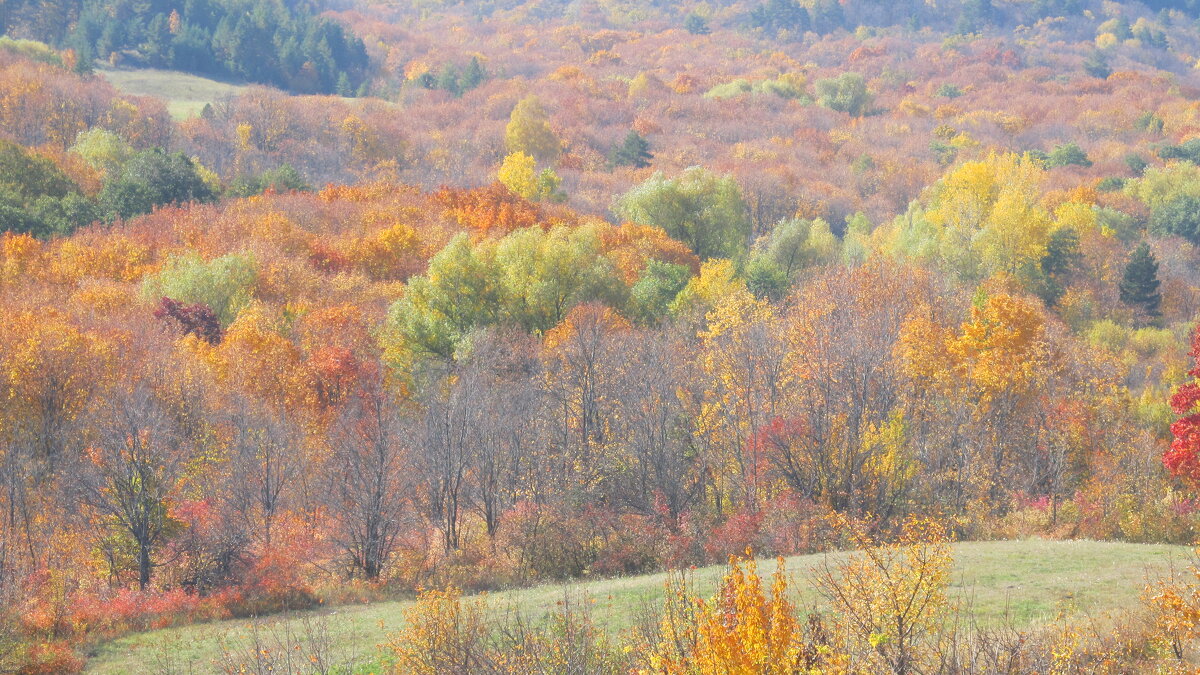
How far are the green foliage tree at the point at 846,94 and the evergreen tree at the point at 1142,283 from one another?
7975 centimetres

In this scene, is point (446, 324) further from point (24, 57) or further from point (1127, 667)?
point (24, 57)

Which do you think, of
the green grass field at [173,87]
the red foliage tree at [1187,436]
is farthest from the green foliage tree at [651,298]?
the green grass field at [173,87]

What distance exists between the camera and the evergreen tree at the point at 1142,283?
2832 inches

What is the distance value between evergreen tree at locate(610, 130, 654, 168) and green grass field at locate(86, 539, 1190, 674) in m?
88.5

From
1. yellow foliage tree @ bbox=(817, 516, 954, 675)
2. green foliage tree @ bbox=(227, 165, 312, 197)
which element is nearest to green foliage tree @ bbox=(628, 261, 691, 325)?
green foliage tree @ bbox=(227, 165, 312, 197)

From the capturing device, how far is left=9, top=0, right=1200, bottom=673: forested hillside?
2880 centimetres

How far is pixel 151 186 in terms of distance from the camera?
70.8 metres

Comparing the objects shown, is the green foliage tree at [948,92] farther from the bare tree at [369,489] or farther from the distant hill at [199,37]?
the bare tree at [369,489]

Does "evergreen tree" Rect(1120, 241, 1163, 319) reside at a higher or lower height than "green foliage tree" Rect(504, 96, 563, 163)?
lower

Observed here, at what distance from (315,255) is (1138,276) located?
191 ft

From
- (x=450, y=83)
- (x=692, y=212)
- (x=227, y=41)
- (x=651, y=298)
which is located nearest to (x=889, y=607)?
(x=651, y=298)

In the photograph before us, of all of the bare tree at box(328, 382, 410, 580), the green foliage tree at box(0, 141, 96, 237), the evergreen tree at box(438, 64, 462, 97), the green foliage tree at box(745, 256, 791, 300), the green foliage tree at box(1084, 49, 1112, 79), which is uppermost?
the green foliage tree at box(1084, 49, 1112, 79)

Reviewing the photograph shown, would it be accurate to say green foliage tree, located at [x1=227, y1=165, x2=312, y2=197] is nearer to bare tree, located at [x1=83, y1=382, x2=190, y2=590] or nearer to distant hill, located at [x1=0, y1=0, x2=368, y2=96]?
distant hill, located at [x1=0, y1=0, x2=368, y2=96]

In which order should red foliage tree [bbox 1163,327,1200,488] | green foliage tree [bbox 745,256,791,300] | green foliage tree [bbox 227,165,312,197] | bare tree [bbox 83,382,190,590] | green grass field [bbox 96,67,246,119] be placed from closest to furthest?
red foliage tree [bbox 1163,327,1200,488], bare tree [bbox 83,382,190,590], green foliage tree [bbox 745,256,791,300], green foliage tree [bbox 227,165,312,197], green grass field [bbox 96,67,246,119]
